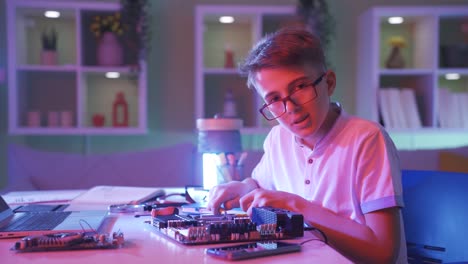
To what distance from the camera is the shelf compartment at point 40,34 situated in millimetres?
3330

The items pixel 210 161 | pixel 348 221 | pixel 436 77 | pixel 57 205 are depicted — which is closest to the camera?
pixel 348 221

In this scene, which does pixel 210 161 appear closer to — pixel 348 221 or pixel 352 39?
pixel 348 221

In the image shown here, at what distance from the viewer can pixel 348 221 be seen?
3.44ft

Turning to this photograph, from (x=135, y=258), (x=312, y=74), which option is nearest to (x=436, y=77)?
(x=312, y=74)

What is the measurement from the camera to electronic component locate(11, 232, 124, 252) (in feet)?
2.86

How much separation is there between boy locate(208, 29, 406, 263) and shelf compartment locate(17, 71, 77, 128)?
2.40 metres

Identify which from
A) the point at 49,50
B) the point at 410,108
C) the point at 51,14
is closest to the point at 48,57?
the point at 49,50

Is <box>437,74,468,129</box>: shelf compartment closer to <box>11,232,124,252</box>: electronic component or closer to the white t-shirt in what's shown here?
the white t-shirt

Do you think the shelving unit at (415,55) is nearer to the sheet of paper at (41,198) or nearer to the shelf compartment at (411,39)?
the shelf compartment at (411,39)

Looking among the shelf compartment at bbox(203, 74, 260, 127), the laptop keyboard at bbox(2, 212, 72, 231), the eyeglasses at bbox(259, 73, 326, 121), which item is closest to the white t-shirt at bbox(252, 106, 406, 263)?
the eyeglasses at bbox(259, 73, 326, 121)

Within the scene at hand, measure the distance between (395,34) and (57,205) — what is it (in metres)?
3.05

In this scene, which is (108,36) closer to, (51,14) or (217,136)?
(51,14)

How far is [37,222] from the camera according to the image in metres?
1.12

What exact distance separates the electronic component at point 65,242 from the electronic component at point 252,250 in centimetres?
21
